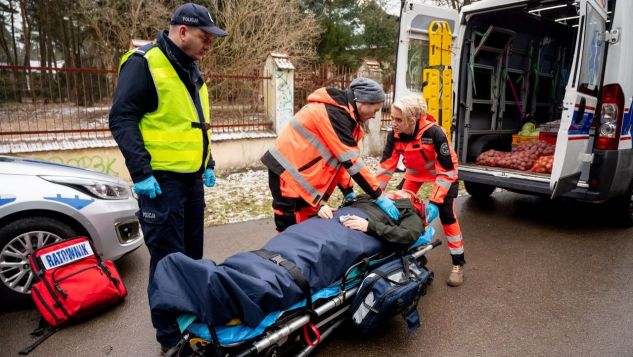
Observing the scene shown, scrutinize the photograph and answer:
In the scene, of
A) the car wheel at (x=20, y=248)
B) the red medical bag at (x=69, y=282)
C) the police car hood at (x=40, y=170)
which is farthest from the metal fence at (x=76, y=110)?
the red medical bag at (x=69, y=282)

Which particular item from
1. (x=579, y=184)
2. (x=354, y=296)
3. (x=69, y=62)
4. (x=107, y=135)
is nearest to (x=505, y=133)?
(x=579, y=184)

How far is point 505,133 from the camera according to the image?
649 cm

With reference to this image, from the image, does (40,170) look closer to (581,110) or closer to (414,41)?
(414,41)

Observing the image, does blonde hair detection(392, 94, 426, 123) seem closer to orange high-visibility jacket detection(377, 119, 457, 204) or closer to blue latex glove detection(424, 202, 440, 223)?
orange high-visibility jacket detection(377, 119, 457, 204)

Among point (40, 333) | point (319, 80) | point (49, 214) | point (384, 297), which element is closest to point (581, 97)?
point (384, 297)

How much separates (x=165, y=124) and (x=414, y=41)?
11.2ft

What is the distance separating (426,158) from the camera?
3.31m

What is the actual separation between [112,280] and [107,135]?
430 cm

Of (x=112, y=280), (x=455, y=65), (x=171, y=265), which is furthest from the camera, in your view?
(x=455, y=65)

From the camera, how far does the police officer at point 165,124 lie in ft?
7.11

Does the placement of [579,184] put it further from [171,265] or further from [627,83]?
[171,265]

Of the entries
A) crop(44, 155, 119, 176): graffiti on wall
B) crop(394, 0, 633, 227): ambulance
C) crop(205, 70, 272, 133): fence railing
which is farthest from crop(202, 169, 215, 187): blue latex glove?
crop(205, 70, 272, 133): fence railing

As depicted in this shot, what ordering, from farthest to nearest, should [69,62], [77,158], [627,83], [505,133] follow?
[69,62], [505,133], [77,158], [627,83]

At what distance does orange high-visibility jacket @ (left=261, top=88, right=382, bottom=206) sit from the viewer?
266cm
